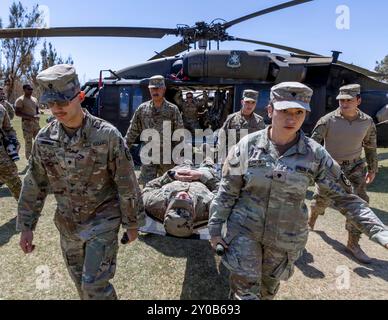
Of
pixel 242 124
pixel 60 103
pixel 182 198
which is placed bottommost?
pixel 182 198

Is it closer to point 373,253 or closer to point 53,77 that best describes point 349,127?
point 373,253

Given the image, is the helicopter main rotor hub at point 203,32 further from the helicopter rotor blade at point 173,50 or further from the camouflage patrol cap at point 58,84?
the camouflage patrol cap at point 58,84

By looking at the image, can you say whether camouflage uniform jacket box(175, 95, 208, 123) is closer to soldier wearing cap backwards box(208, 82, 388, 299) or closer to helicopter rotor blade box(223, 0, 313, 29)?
helicopter rotor blade box(223, 0, 313, 29)

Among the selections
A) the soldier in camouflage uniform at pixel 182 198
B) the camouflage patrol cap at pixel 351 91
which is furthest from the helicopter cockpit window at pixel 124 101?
the camouflage patrol cap at pixel 351 91

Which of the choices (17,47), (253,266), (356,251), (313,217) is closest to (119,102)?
(313,217)

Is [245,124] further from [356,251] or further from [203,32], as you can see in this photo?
[203,32]

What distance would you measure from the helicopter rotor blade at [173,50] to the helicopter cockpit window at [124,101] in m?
1.43

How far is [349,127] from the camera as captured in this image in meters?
4.00

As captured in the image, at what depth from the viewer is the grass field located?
3.04m

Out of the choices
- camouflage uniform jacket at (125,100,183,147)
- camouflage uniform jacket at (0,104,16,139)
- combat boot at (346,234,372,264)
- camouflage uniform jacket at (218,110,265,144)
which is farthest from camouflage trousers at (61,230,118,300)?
camouflage uniform jacket at (218,110,265,144)

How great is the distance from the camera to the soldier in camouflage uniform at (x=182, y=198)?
9.80ft

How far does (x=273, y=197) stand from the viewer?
2113 millimetres

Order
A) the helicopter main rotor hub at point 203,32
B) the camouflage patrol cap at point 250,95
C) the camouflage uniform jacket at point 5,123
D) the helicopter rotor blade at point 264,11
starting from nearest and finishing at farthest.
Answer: the camouflage uniform jacket at point 5,123
the camouflage patrol cap at point 250,95
the helicopter rotor blade at point 264,11
the helicopter main rotor hub at point 203,32

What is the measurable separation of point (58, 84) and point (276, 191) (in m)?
1.48
